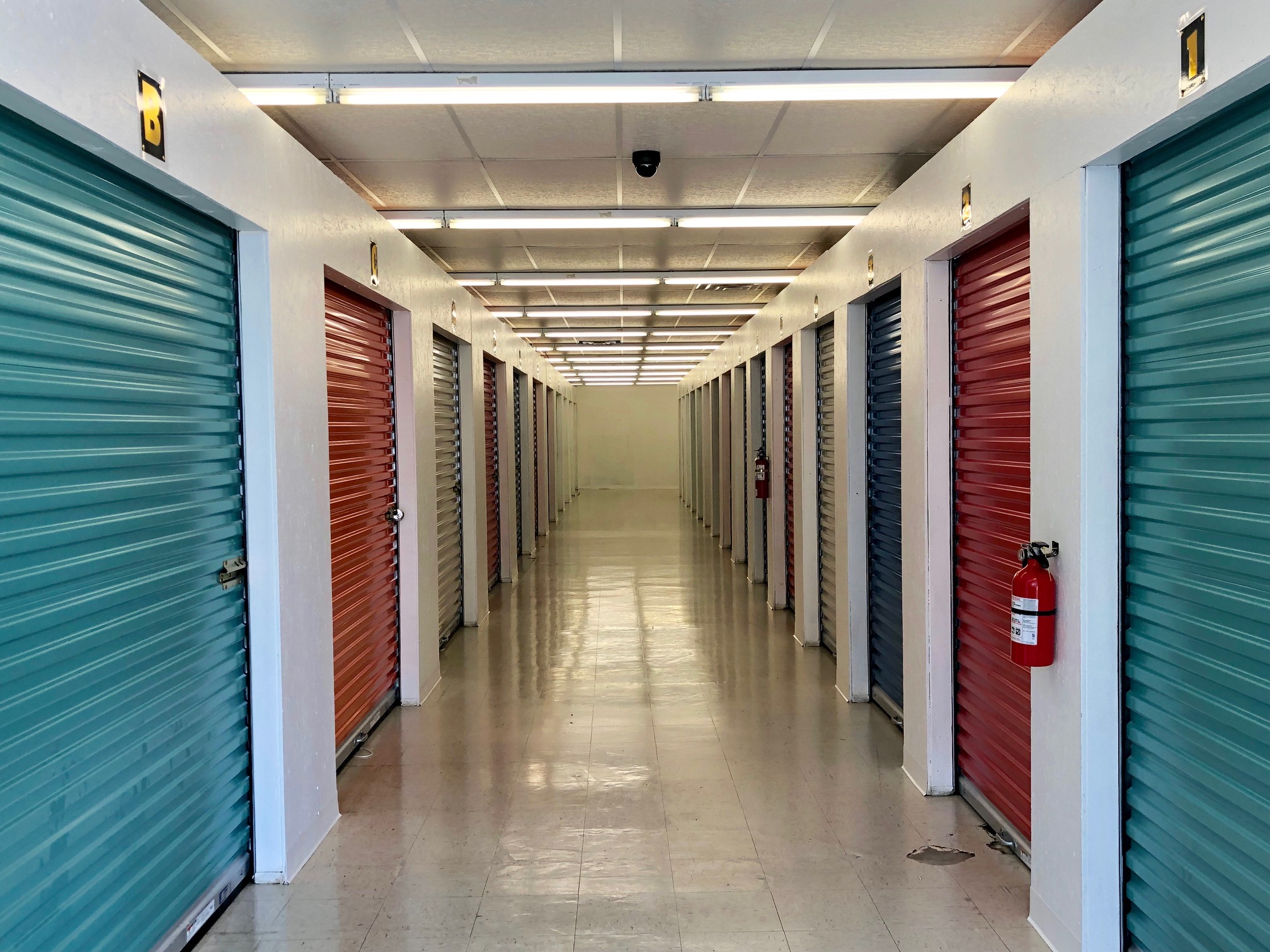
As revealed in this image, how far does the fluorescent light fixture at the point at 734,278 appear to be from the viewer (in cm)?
777

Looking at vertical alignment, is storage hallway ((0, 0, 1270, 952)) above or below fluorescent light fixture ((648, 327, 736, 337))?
below

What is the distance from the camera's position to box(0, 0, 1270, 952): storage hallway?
2.09 m

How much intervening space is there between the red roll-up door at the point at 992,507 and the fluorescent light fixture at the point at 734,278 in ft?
13.5

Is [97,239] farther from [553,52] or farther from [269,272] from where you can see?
[553,52]

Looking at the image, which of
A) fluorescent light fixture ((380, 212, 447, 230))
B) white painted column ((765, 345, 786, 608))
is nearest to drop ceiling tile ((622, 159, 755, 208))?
fluorescent light fixture ((380, 212, 447, 230))

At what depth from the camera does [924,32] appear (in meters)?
3.24

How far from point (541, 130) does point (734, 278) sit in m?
3.86

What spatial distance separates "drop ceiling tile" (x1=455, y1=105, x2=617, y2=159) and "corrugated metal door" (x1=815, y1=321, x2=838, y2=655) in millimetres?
2159

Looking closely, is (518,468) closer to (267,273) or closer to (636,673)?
(636,673)

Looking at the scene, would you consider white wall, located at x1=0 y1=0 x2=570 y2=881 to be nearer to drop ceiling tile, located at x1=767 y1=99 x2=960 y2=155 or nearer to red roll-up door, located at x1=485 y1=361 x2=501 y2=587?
drop ceiling tile, located at x1=767 y1=99 x2=960 y2=155

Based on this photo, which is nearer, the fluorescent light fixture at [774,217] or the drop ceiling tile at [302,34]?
the drop ceiling tile at [302,34]

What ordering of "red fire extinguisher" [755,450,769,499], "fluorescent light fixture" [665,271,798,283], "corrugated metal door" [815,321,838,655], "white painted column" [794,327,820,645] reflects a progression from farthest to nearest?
1. "red fire extinguisher" [755,450,769,499]
2. "fluorescent light fixture" [665,271,798,283]
3. "white painted column" [794,327,820,645]
4. "corrugated metal door" [815,321,838,655]

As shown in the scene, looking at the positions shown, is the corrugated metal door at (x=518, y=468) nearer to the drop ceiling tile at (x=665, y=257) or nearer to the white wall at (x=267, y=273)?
the drop ceiling tile at (x=665, y=257)

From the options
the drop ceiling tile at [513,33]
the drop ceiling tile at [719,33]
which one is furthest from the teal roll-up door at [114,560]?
the drop ceiling tile at [719,33]
